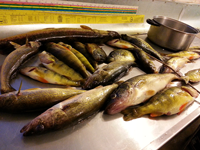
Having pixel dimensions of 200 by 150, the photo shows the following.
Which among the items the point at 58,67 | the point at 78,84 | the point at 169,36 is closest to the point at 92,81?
the point at 78,84

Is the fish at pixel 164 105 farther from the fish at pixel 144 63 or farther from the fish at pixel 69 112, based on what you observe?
the fish at pixel 144 63

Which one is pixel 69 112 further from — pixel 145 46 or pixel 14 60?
pixel 145 46

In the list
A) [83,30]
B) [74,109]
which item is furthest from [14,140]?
[83,30]

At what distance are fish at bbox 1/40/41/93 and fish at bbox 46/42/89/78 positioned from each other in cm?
18

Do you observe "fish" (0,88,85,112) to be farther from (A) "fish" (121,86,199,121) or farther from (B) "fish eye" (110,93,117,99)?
(A) "fish" (121,86,199,121)

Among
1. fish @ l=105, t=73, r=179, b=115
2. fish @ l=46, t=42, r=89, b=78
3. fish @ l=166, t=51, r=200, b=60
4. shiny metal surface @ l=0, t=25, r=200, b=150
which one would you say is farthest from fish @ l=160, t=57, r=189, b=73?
fish @ l=46, t=42, r=89, b=78

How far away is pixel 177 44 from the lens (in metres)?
2.27

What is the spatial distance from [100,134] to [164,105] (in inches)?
24.9

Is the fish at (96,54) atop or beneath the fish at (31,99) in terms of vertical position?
atop

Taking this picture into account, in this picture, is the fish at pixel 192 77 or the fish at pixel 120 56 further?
the fish at pixel 120 56

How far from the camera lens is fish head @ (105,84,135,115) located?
1.14m

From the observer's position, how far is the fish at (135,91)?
1.16 meters

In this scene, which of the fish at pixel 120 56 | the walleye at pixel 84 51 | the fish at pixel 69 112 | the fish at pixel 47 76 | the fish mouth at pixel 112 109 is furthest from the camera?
the fish at pixel 120 56

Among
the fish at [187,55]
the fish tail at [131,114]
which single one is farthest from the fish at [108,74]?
the fish at [187,55]
